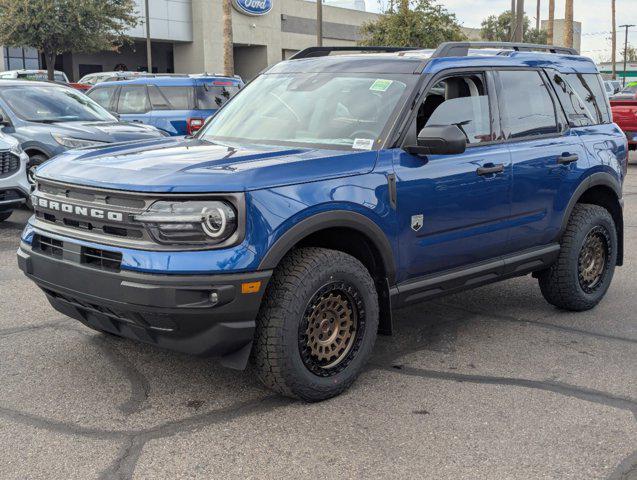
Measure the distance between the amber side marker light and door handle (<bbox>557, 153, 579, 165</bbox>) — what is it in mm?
2779

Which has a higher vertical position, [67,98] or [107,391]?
[67,98]

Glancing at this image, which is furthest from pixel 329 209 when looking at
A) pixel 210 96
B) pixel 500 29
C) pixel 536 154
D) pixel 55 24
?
pixel 500 29

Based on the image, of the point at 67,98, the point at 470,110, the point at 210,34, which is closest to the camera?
the point at 470,110

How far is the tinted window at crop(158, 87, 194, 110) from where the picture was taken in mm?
14789

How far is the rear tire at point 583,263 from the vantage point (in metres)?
5.91

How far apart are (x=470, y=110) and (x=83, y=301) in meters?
2.72

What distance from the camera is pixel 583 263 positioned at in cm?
616

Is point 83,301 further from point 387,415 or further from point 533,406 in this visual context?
point 533,406

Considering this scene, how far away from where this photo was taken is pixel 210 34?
1970 inches

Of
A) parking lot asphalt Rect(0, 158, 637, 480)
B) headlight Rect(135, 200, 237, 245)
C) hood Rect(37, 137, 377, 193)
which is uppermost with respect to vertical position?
hood Rect(37, 137, 377, 193)

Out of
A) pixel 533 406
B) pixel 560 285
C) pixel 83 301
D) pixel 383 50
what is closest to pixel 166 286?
pixel 83 301

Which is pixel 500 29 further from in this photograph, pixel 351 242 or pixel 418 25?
pixel 351 242

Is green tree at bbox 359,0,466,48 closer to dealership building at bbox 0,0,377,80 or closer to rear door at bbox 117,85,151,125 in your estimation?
rear door at bbox 117,85,151,125

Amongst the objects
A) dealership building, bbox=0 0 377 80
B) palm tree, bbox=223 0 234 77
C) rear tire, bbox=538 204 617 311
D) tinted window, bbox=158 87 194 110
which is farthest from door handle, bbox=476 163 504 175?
dealership building, bbox=0 0 377 80
